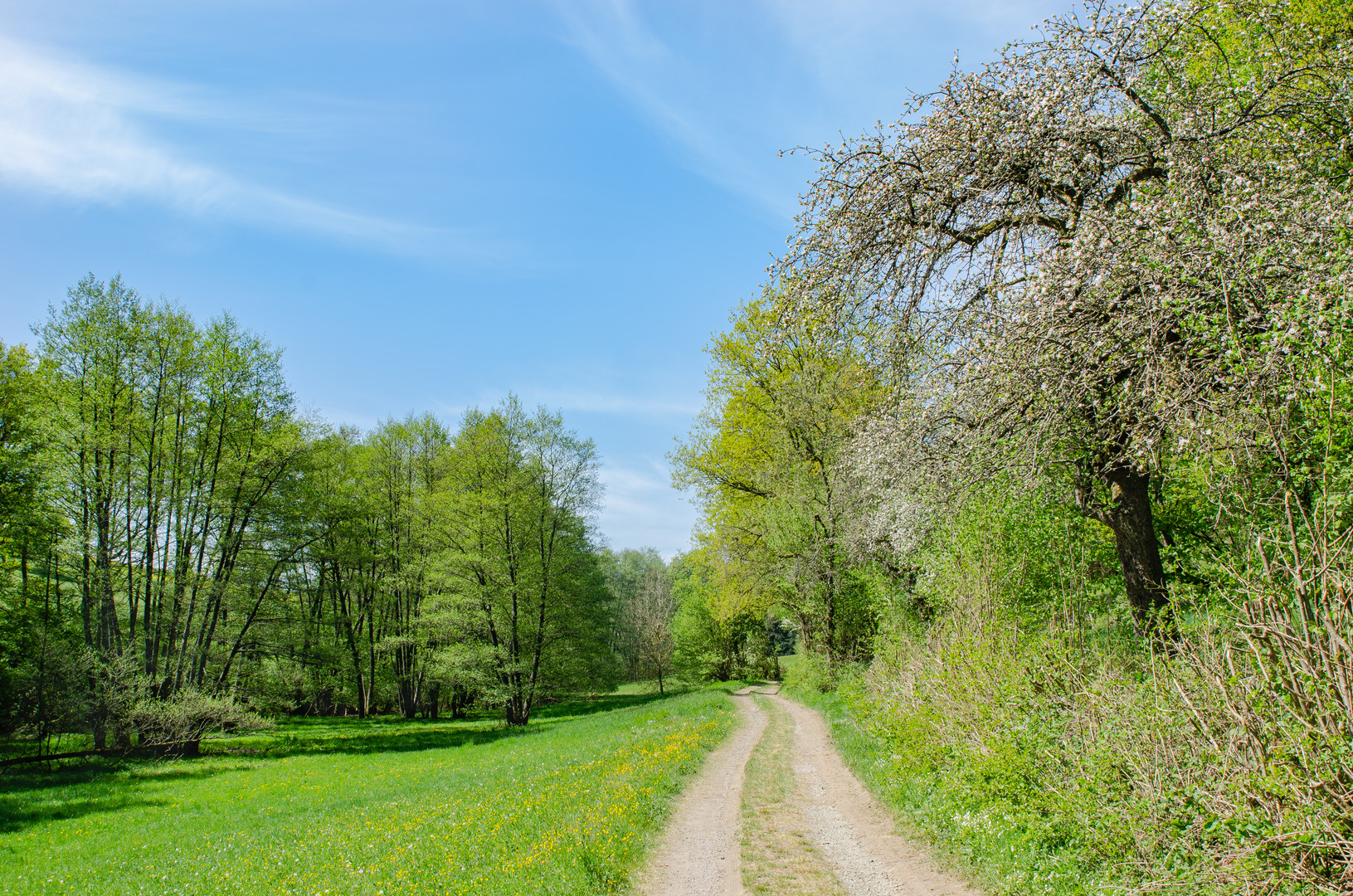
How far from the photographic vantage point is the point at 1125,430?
772 cm

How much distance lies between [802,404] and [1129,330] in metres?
15.6

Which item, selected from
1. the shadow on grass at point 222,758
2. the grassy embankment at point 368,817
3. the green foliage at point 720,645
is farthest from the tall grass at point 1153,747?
the green foliage at point 720,645

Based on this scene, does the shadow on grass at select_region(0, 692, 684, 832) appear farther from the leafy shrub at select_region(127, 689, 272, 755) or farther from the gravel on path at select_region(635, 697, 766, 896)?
the gravel on path at select_region(635, 697, 766, 896)

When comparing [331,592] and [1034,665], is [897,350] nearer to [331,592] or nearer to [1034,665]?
[1034,665]

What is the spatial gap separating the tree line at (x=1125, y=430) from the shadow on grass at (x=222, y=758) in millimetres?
18753

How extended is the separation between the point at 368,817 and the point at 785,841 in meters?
8.22

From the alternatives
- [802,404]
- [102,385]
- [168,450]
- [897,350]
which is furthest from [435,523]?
[897,350]

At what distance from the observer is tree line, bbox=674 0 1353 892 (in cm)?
448

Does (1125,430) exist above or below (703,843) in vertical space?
above

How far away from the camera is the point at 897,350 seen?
32.2ft

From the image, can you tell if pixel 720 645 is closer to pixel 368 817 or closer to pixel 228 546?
pixel 228 546

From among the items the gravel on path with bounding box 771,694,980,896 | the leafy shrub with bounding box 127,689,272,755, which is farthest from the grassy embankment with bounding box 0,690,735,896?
the gravel on path with bounding box 771,694,980,896

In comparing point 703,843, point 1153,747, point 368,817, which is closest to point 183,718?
point 368,817

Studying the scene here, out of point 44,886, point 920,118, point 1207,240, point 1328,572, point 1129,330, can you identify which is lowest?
point 44,886
